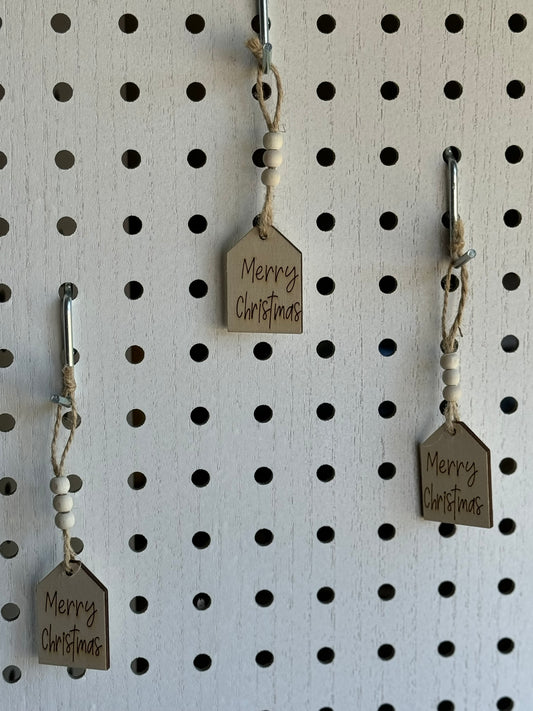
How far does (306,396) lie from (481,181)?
0.82 feet

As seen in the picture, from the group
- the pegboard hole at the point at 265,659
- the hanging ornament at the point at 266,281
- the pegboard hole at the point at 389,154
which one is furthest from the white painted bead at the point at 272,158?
the pegboard hole at the point at 265,659

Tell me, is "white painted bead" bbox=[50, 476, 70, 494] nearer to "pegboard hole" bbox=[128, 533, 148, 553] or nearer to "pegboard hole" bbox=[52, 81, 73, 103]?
"pegboard hole" bbox=[128, 533, 148, 553]

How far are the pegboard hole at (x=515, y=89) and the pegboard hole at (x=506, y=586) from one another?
0.45 metres

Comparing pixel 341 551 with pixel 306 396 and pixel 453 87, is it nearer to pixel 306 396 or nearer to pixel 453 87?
pixel 306 396

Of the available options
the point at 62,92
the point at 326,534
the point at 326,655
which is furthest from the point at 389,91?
the point at 326,655

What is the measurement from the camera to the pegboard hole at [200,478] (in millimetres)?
670

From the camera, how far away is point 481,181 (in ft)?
2.27

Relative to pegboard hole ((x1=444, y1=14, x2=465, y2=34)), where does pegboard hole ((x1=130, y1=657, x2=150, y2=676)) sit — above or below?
below

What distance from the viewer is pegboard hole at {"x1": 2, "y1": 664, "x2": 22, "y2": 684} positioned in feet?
2.16

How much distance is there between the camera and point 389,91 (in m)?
0.68

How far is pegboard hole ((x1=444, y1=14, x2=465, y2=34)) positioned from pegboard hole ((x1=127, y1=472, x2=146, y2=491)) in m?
0.48

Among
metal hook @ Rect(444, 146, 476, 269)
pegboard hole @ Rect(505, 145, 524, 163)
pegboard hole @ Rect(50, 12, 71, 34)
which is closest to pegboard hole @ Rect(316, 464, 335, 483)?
metal hook @ Rect(444, 146, 476, 269)

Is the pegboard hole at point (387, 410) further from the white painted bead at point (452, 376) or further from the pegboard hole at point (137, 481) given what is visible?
the pegboard hole at point (137, 481)

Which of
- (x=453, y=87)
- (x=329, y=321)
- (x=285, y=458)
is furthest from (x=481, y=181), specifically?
(x=285, y=458)
